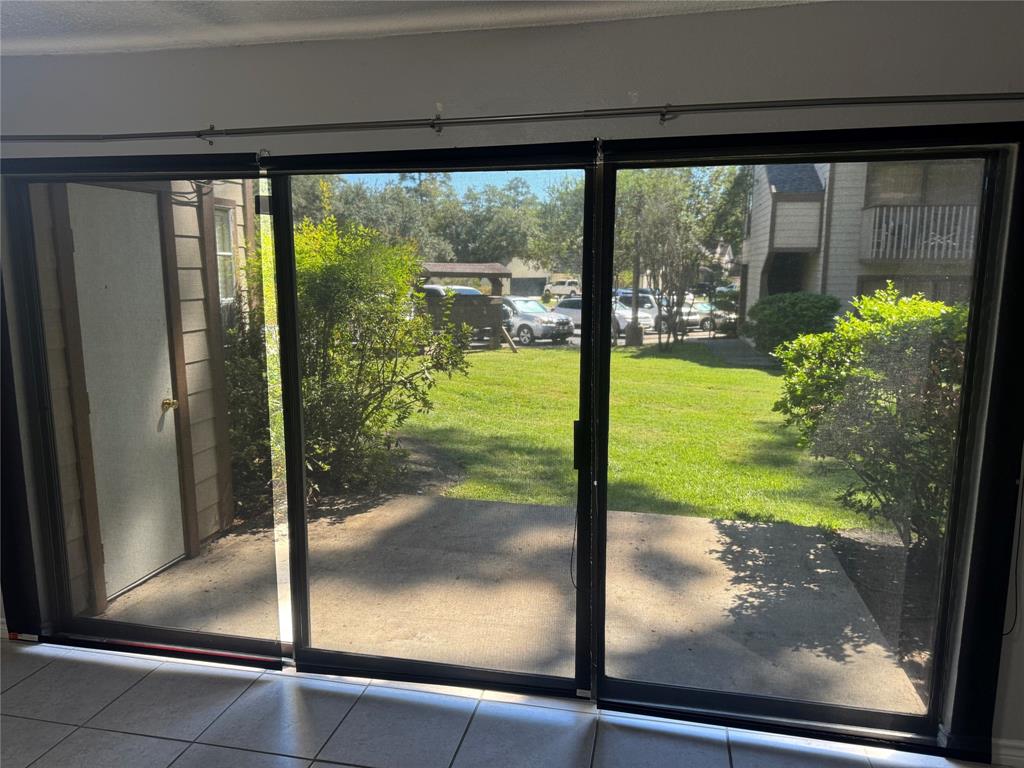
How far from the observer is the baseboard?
2137 millimetres

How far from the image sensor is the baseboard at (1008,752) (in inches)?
84.1

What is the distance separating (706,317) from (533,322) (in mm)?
605

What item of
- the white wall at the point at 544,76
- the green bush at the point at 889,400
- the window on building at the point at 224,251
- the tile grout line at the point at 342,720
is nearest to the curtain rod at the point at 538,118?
the white wall at the point at 544,76

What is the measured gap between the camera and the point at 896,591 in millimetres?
2234

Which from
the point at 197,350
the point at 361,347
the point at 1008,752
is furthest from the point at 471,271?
the point at 1008,752

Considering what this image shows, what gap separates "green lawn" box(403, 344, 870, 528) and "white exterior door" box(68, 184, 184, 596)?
4.26 ft

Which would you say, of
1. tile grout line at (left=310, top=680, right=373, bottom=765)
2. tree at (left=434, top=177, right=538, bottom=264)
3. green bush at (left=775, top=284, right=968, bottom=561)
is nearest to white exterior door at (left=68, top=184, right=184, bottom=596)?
tile grout line at (left=310, top=680, right=373, bottom=765)

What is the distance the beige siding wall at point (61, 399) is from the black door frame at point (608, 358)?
40mm

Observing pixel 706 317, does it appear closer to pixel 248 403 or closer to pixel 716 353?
pixel 716 353

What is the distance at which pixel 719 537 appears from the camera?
2.32 metres

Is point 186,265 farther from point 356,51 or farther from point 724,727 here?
point 724,727

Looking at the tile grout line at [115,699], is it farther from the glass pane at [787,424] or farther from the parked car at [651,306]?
the parked car at [651,306]

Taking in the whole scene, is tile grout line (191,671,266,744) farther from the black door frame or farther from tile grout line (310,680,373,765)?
tile grout line (310,680,373,765)

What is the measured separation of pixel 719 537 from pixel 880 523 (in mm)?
536
